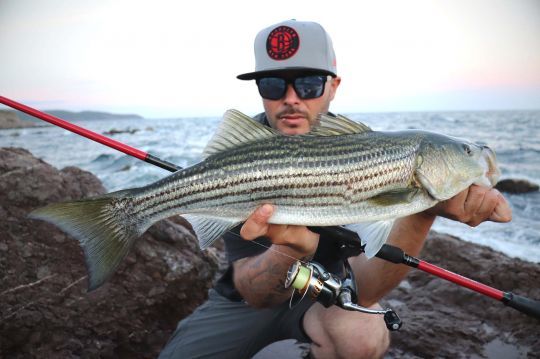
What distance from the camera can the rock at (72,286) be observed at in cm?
356

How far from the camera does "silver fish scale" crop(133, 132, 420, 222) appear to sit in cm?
272

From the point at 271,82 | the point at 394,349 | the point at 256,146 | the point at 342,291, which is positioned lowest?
the point at 394,349

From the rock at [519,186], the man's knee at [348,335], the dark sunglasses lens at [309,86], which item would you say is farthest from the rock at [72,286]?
the rock at [519,186]

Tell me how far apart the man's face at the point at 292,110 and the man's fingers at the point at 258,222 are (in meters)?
1.56

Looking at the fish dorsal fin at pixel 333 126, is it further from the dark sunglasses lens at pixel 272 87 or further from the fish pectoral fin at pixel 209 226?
the dark sunglasses lens at pixel 272 87

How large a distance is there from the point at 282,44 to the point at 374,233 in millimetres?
2381

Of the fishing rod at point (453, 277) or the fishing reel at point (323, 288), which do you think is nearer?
the fishing reel at point (323, 288)

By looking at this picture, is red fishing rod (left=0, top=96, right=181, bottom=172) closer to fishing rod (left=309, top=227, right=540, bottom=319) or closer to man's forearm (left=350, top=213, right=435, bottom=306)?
fishing rod (left=309, top=227, right=540, bottom=319)

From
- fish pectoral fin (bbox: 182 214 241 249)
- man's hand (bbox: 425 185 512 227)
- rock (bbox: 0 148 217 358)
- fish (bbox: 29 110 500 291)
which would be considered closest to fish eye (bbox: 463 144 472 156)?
fish (bbox: 29 110 500 291)

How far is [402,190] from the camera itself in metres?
2.77

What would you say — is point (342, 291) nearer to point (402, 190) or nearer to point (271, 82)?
point (402, 190)

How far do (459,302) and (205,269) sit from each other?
11.3 feet

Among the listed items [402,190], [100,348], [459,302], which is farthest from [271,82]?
[459,302]

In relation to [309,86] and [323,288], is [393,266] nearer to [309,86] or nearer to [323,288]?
[323,288]
